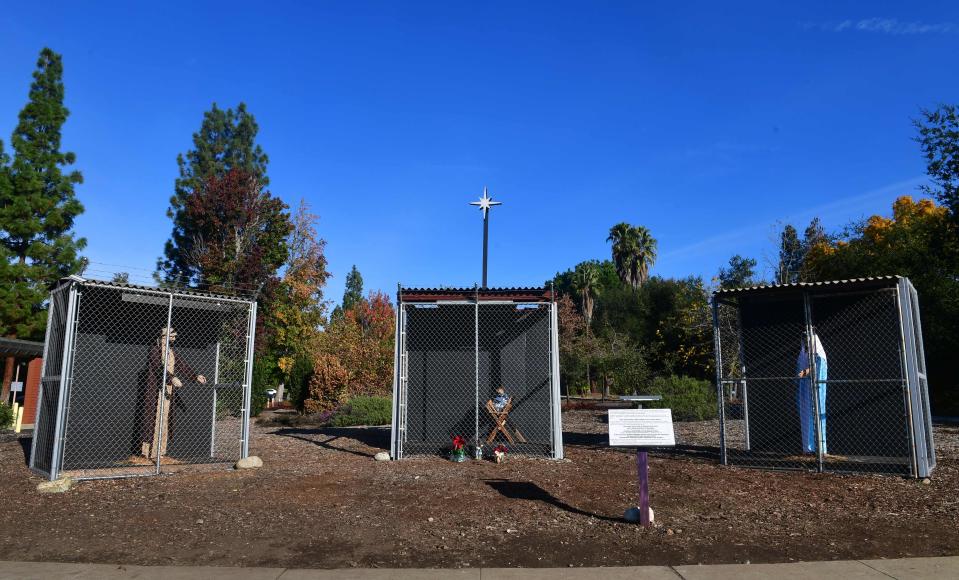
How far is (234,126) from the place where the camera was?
37.7 m

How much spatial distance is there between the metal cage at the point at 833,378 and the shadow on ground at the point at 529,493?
122 inches

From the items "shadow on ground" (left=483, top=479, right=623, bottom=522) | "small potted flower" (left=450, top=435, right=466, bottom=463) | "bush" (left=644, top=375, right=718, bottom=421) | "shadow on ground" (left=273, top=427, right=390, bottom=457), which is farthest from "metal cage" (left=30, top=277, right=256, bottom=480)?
"bush" (left=644, top=375, right=718, bottom=421)

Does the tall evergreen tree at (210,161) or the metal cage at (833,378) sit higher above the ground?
the tall evergreen tree at (210,161)

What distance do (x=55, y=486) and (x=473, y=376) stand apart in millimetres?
6354

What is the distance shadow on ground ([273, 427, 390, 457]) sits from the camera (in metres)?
11.6

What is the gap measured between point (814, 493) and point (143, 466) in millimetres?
9010

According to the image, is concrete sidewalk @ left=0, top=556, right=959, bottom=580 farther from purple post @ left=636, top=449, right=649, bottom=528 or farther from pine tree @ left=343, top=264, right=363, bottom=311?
pine tree @ left=343, top=264, right=363, bottom=311

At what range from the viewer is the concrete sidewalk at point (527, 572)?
15.2 ft

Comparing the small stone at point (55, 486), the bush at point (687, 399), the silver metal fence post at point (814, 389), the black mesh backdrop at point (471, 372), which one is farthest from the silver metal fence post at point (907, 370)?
the small stone at point (55, 486)

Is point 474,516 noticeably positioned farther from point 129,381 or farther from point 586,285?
point 586,285

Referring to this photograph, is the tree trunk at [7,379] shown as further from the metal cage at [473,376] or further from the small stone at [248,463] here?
the metal cage at [473,376]

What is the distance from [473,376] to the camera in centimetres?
1145

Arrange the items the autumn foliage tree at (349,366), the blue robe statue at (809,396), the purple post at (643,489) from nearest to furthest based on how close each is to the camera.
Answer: the purple post at (643,489), the blue robe statue at (809,396), the autumn foliage tree at (349,366)

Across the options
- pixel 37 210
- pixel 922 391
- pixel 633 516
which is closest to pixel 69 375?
pixel 633 516
